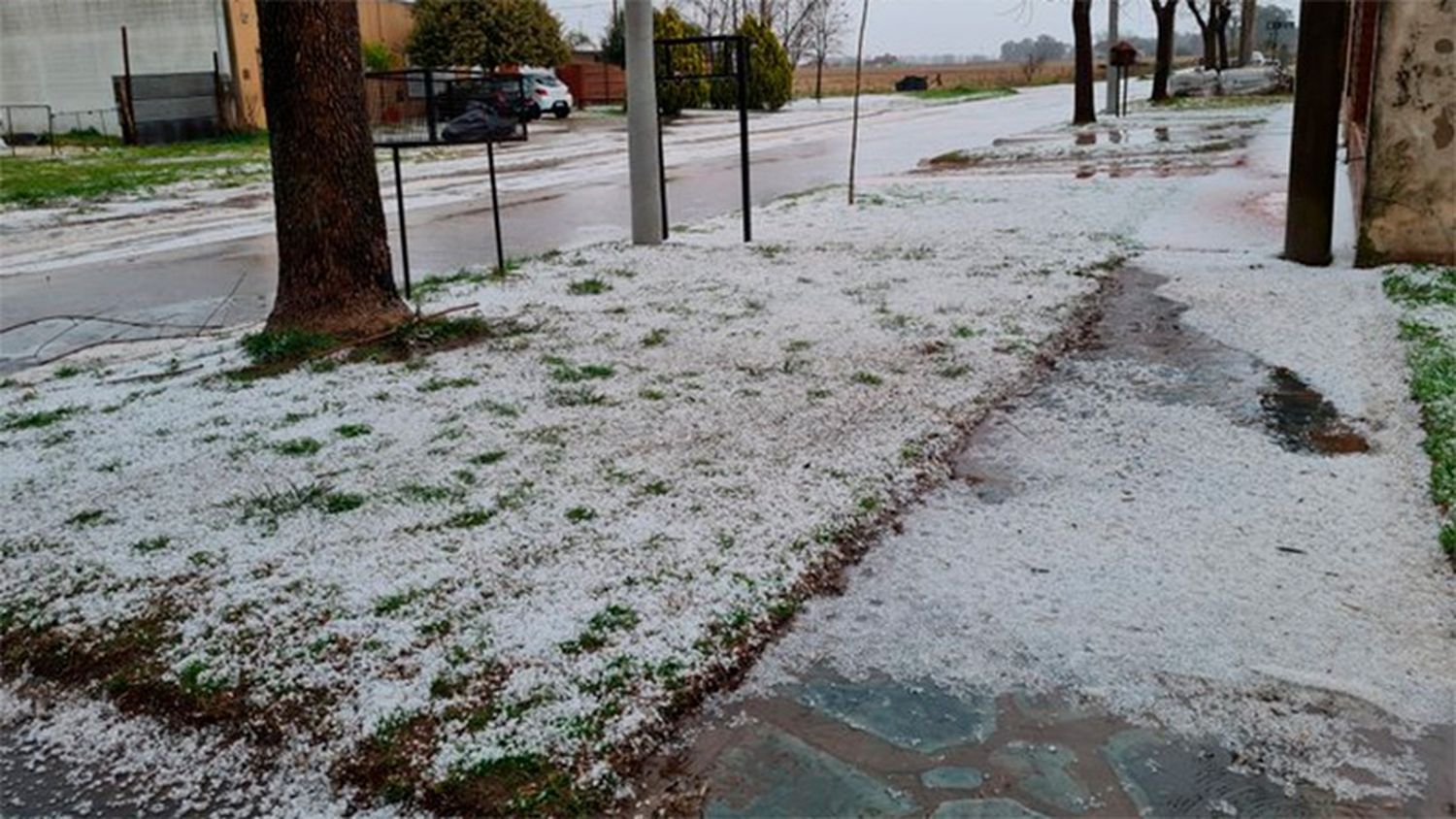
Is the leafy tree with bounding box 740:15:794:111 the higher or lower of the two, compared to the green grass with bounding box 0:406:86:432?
higher

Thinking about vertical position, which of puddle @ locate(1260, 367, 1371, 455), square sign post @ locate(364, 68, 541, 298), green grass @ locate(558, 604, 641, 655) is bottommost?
green grass @ locate(558, 604, 641, 655)

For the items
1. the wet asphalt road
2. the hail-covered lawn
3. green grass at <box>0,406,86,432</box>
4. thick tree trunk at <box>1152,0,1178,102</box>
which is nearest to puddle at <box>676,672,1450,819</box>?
the hail-covered lawn

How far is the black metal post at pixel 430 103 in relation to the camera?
830 centimetres

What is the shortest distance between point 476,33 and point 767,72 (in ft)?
32.4

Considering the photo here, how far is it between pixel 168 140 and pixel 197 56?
3333 mm

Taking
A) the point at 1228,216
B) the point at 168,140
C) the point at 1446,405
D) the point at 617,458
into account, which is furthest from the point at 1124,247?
the point at 168,140

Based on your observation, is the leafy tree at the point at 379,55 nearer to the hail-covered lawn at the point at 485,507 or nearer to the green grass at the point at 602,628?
the hail-covered lawn at the point at 485,507

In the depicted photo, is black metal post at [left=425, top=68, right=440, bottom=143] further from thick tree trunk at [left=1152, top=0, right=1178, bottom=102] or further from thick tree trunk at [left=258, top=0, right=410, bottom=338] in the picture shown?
thick tree trunk at [left=1152, top=0, right=1178, bottom=102]

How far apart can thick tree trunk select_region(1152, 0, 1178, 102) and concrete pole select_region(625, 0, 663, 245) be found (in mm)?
27177

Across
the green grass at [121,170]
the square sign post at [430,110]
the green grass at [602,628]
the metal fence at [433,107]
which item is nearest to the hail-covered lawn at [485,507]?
the green grass at [602,628]

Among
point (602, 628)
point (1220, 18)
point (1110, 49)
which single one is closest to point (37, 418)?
point (602, 628)

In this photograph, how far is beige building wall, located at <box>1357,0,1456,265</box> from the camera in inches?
289

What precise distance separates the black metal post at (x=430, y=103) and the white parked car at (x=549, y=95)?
28125mm

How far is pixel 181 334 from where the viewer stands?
26.5 ft
